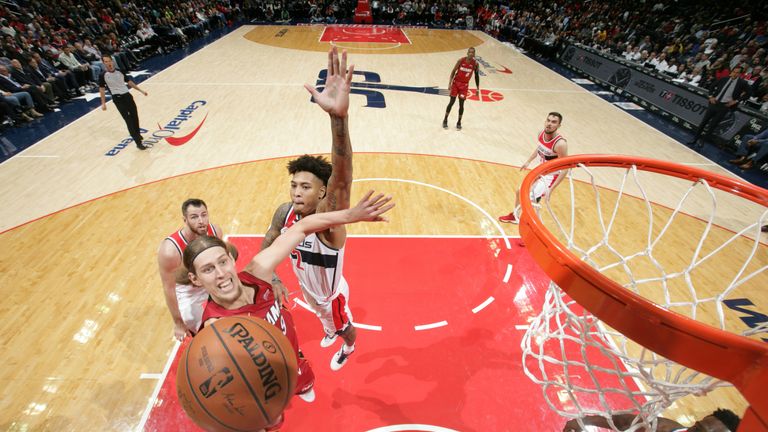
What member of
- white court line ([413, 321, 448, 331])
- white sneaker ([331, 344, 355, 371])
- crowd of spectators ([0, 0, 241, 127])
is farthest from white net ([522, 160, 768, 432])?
crowd of spectators ([0, 0, 241, 127])

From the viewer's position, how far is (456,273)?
468 centimetres

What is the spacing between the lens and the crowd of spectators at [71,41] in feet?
28.7

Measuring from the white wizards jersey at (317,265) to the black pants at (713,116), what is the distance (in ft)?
33.1

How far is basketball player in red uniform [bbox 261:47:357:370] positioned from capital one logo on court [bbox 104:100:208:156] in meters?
6.34

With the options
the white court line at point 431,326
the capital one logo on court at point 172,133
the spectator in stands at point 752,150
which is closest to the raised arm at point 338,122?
the white court line at point 431,326

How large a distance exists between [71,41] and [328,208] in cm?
1461

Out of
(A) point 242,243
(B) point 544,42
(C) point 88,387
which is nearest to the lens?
(C) point 88,387

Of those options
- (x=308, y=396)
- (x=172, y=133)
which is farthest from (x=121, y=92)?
(x=308, y=396)

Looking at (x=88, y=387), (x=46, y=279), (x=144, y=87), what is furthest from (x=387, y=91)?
(x=88, y=387)

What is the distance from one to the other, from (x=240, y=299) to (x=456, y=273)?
123 inches

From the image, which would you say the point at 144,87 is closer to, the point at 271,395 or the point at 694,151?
the point at 271,395

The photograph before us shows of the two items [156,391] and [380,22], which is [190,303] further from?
[380,22]

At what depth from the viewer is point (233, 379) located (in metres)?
1.54

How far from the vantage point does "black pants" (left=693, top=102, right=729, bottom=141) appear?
827 cm
